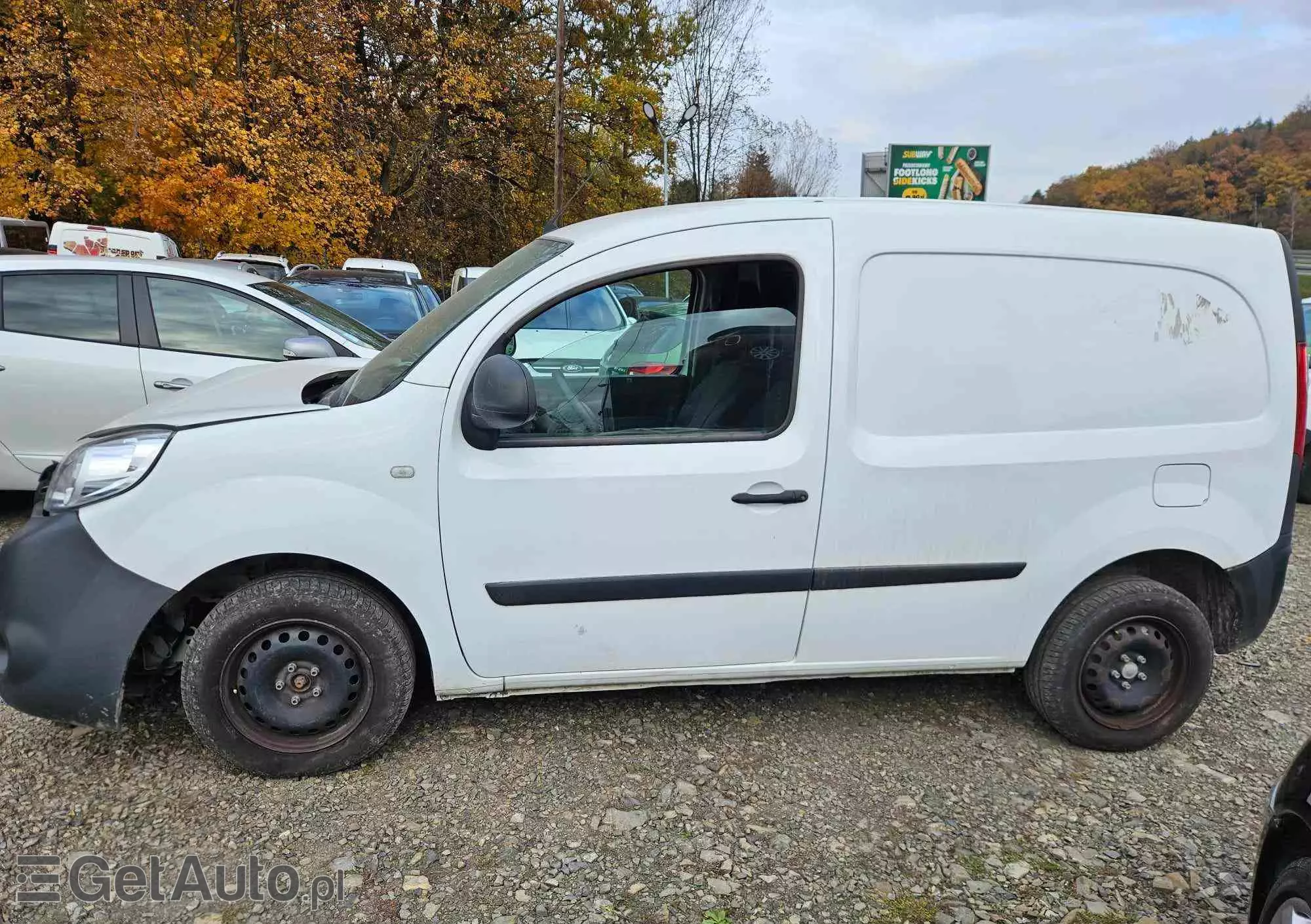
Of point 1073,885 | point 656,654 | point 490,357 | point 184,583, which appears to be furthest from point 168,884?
point 1073,885

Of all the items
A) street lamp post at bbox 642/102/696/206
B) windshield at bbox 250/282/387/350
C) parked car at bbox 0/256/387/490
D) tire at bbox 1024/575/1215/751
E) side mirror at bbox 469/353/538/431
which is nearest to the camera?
side mirror at bbox 469/353/538/431

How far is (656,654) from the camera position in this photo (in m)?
2.76

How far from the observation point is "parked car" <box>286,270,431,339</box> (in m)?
8.45

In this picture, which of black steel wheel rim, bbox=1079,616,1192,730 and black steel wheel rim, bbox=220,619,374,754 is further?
black steel wheel rim, bbox=1079,616,1192,730

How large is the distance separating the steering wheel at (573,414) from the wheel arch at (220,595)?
771 mm

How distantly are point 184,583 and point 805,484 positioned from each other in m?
1.92

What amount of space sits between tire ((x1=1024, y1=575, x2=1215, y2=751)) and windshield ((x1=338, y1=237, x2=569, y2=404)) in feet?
7.20

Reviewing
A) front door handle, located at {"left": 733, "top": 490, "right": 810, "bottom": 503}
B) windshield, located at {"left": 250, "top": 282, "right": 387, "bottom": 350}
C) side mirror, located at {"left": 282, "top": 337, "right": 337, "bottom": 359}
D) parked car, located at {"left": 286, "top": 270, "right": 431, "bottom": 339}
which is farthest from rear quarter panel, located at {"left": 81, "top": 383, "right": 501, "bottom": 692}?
parked car, located at {"left": 286, "top": 270, "right": 431, "bottom": 339}

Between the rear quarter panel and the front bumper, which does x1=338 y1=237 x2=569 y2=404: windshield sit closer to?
the rear quarter panel

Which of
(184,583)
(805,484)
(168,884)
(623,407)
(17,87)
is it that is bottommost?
(168,884)

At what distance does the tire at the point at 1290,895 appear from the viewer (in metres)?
1.59

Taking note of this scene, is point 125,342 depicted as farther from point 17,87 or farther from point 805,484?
point 17,87

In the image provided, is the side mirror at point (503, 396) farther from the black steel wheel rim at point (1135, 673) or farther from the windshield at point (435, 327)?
the black steel wheel rim at point (1135, 673)

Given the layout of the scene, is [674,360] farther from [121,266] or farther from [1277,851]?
[121,266]
